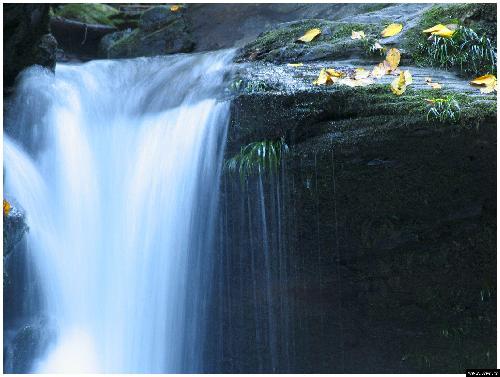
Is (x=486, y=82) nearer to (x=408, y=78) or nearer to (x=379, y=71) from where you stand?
(x=408, y=78)

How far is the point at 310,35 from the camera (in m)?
4.57

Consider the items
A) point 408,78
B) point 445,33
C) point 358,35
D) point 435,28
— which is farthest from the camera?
point 358,35

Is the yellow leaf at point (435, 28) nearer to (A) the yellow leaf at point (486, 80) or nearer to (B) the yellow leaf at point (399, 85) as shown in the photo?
(A) the yellow leaf at point (486, 80)

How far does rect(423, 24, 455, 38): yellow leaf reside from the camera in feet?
13.1

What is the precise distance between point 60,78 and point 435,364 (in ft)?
14.5

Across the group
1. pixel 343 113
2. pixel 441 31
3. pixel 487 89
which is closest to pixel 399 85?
pixel 343 113

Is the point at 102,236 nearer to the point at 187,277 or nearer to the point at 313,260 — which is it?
the point at 187,277

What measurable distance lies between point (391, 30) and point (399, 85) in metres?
1.21

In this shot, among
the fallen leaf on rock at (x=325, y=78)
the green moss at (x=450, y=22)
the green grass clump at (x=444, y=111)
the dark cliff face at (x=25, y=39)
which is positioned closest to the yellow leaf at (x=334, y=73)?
the fallen leaf on rock at (x=325, y=78)

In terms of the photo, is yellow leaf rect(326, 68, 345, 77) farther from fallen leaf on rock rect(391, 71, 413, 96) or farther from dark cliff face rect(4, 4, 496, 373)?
fallen leaf on rock rect(391, 71, 413, 96)

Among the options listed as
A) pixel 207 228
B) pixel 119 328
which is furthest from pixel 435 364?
pixel 119 328

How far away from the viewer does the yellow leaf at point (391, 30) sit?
4.34 meters

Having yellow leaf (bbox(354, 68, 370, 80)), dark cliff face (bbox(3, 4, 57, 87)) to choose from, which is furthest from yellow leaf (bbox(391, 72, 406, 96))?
dark cliff face (bbox(3, 4, 57, 87))

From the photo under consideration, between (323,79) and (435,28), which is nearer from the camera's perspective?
(323,79)
